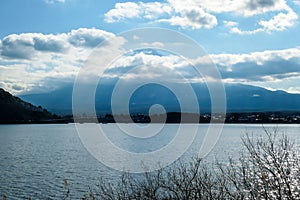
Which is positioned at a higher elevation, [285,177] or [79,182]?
[285,177]

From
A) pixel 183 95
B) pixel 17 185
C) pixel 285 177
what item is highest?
pixel 183 95

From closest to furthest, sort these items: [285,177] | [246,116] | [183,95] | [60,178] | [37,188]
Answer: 1. [285,177]
2. [183,95]
3. [37,188]
4. [60,178]
5. [246,116]

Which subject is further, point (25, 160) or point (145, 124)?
point (145, 124)

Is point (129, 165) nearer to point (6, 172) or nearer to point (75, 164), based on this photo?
point (75, 164)

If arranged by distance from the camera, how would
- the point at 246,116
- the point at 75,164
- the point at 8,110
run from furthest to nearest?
the point at 8,110
the point at 246,116
the point at 75,164

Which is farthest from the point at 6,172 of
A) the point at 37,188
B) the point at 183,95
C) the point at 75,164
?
the point at 183,95

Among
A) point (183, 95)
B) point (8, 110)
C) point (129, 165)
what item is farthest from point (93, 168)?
point (8, 110)

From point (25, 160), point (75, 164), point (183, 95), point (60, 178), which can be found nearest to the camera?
point (183, 95)

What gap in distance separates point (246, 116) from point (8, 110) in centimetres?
11974

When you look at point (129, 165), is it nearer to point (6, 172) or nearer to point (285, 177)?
point (6, 172)

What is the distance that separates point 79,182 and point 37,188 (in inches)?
146

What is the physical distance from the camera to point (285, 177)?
37.0 ft

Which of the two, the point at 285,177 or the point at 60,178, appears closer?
the point at 285,177

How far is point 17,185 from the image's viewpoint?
1344 inches
